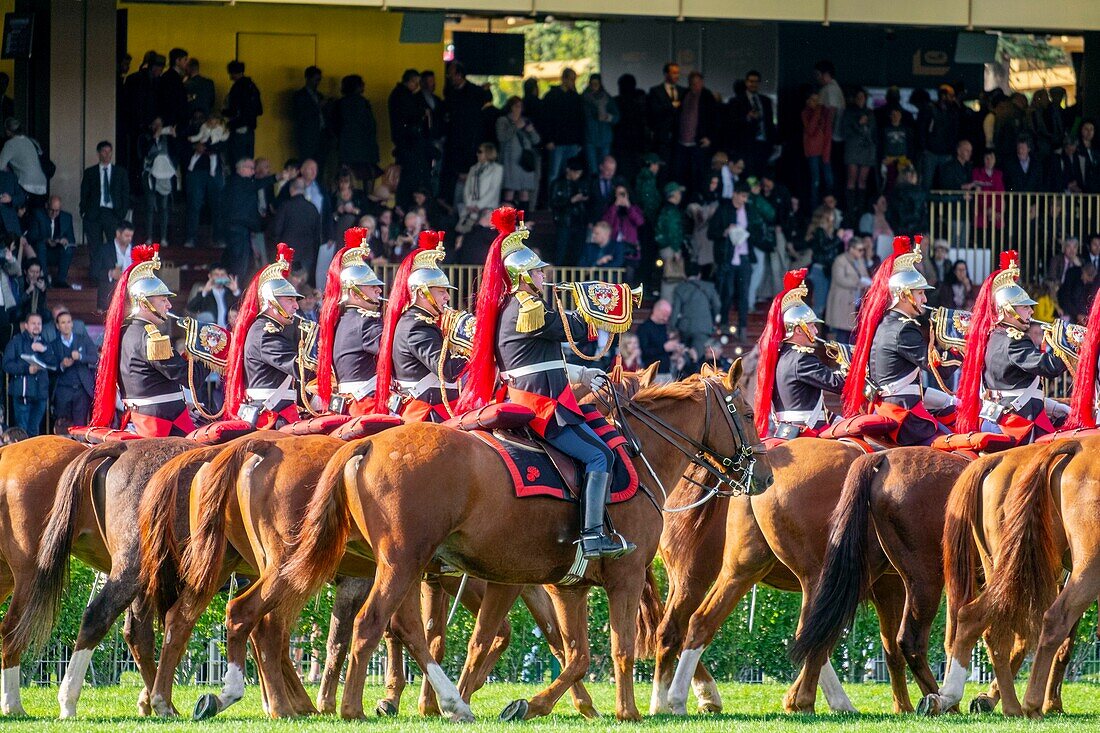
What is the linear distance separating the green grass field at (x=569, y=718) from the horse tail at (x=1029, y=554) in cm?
66

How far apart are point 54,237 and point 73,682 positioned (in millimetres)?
11094

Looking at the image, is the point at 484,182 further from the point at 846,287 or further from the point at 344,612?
the point at 344,612

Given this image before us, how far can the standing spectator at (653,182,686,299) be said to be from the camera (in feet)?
77.9

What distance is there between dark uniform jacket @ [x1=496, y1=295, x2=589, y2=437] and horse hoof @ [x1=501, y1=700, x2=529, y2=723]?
5.40ft

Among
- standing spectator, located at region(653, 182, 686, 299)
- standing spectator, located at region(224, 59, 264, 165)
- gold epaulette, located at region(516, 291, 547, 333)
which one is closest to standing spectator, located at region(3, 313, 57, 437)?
standing spectator, located at region(224, 59, 264, 165)

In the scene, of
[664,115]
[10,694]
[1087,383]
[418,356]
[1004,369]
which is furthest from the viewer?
[664,115]

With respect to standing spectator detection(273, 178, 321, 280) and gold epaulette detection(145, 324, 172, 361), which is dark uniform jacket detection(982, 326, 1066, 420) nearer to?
gold epaulette detection(145, 324, 172, 361)

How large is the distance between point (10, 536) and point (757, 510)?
16.5 feet

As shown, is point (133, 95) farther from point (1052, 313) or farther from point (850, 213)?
point (1052, 313)

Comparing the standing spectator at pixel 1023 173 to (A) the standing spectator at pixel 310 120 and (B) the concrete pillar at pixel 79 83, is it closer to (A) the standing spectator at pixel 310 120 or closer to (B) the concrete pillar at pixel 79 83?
(A) the standing spectator at pixel 310 120

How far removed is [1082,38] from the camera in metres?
29.2

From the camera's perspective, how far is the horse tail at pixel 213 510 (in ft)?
37.7

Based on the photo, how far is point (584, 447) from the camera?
11.3 metres

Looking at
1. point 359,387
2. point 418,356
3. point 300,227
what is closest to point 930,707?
point 418,356
